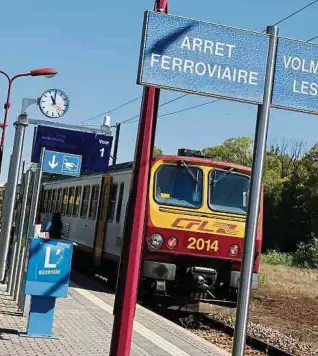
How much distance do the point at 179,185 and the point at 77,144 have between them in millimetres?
8641

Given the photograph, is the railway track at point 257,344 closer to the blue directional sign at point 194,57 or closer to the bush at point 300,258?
the blue directional sign at point 194,57

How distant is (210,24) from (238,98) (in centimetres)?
55

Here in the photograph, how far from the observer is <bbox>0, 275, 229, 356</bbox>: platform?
300 inches

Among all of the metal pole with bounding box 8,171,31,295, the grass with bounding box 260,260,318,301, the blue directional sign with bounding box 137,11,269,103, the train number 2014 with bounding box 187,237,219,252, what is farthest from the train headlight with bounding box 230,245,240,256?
the blue directional sign with bounding box 137,11,269,103

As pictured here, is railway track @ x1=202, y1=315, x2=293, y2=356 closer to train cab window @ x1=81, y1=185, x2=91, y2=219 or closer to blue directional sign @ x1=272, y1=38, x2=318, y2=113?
blue directional sign @ x1=272, y1=38, x2=318, y2=113

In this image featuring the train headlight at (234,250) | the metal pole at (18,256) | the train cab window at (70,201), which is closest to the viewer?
the metal pole at (18,256)

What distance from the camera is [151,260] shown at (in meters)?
11.9

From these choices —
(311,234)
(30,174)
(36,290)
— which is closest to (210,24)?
(36,290)

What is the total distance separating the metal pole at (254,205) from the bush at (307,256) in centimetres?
3005

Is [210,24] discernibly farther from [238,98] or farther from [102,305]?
[102,305]

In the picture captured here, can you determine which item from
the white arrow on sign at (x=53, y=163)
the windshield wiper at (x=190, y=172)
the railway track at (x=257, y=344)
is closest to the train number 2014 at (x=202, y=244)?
the windshield wiper at (x=190, y=172)

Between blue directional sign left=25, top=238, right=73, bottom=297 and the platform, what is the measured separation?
0.59m

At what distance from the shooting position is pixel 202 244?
1212 cm

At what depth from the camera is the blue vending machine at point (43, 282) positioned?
8.15m
